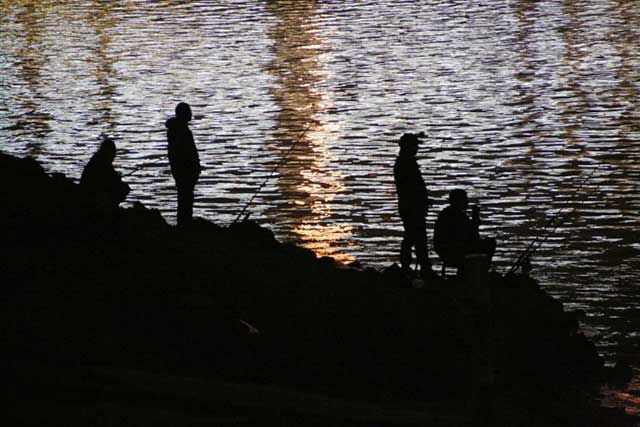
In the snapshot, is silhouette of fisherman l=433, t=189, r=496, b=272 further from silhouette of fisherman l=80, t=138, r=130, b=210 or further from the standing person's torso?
silhouette of fisherman l=80, t=138, r=130, b=210

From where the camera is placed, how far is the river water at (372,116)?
89.6 feet

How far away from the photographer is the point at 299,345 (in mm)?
16562

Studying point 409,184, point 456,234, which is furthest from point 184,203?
point 456,234

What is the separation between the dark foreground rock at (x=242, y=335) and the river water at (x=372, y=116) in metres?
1.55

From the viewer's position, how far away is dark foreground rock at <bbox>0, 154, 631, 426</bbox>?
13.1m

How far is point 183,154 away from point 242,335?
462 cm

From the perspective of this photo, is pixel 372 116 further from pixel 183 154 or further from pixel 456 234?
pixel 456 234

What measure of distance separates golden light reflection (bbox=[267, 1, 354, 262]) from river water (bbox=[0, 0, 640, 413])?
89mm

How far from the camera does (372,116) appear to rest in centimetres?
4109

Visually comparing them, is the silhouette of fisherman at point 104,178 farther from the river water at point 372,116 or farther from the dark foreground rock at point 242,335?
the river water at point 372,116

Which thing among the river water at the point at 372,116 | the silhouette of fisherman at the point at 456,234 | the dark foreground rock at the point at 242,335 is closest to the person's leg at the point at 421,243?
the dark foreground rock at the point at 242,335

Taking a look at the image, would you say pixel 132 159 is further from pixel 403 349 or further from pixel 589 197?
pixel 403 349

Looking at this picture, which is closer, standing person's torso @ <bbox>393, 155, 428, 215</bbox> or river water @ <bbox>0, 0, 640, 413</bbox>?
standing person's torso @ <bbox>393, 155, 428, 215</bbox>

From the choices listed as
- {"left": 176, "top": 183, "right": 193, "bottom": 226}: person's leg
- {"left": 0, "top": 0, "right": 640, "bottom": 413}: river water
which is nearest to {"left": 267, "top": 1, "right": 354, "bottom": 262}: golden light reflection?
{"left": 0, "top": 0, "right": 640, "bottom": 413}: river water
